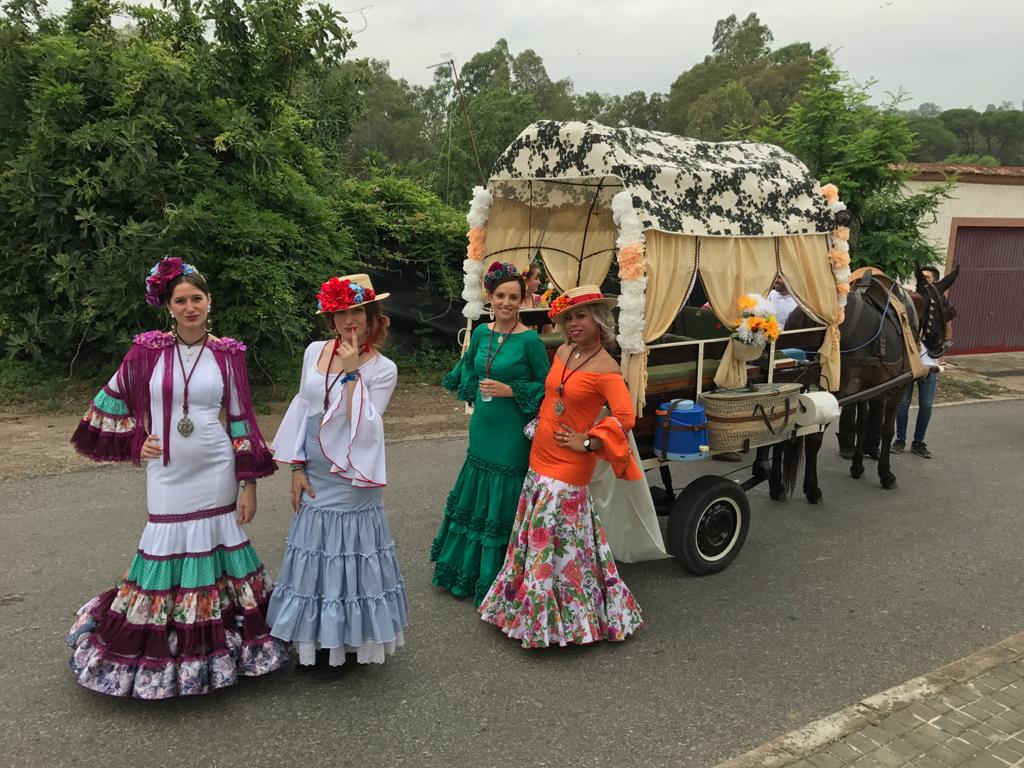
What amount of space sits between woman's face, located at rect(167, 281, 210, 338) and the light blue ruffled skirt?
0.64 meters

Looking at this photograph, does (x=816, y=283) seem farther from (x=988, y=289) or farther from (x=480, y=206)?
(x=988, y=289)

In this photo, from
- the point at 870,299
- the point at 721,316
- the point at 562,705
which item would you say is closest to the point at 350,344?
the point at 562,705

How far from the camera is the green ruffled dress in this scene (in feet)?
13.6

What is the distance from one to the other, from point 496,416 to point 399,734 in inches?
67.9

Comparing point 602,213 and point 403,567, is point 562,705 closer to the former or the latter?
point 403,567

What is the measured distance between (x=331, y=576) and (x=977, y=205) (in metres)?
15.8

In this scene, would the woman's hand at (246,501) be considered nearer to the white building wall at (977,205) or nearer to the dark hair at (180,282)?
the dark hair at (180,282)

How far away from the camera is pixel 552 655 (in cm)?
387

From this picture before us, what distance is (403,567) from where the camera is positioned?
4879mm

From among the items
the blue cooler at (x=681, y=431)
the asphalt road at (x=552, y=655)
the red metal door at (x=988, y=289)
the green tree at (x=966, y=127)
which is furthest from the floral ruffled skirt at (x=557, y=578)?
the green tree at (x=966, y=127)

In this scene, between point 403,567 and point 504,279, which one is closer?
point 504,279

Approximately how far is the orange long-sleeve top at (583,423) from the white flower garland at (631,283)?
1.74 feet

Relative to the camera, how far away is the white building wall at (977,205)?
14483 millimetres

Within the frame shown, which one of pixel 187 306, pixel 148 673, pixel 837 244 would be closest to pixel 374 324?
pixel 187 306
